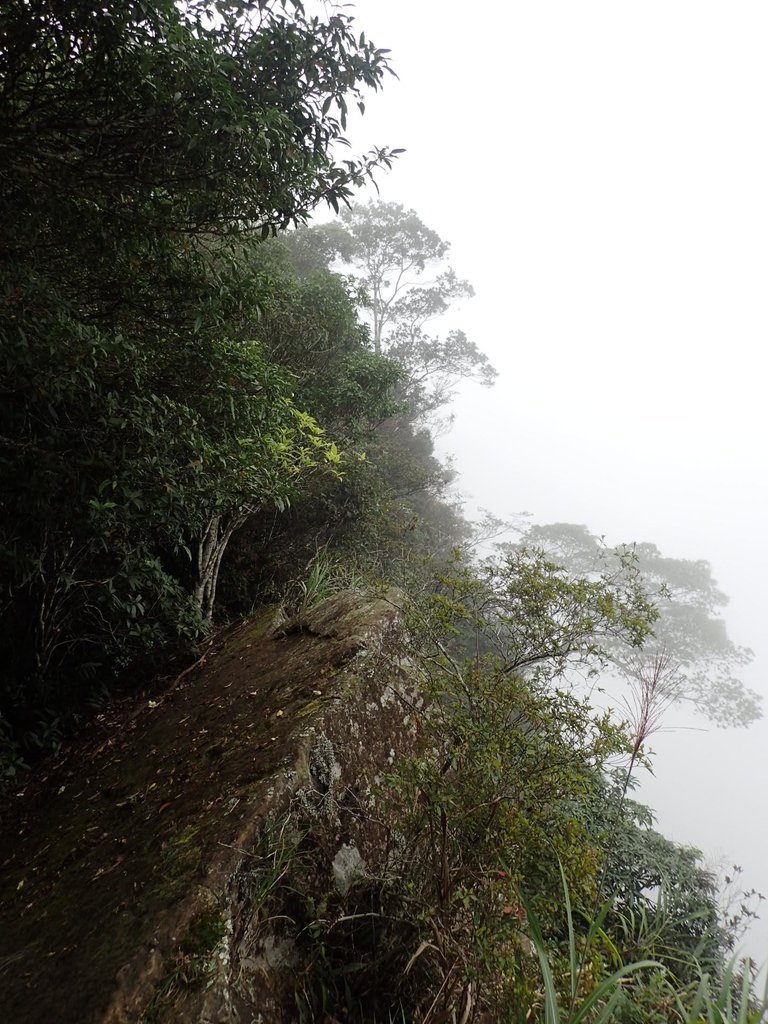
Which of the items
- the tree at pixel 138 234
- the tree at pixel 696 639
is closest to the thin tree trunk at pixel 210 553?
the tree at pixel 138 234

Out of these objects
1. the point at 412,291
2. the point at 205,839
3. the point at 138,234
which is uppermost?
the point at 412,291

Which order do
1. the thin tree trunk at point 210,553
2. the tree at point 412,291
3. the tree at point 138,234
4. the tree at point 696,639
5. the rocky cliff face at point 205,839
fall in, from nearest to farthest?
the rocky cliff face at point 205,839 < the tree at point 138,234 < the thin tree trunk at point 210,553 < the tree at point 412,291 < the tree at point 696,639

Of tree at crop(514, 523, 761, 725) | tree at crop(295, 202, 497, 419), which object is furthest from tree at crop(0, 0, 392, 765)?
tree at crop(514, 523, 761, 725)

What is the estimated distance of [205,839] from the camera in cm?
186

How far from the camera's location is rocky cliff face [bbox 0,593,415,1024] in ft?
4.89

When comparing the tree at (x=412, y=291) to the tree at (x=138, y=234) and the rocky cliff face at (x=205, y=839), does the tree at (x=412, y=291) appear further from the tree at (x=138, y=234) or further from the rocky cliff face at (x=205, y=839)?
the rocky cliff face at (x=205, y=839)

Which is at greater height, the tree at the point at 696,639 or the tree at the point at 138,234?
the tree at the point at 138,234

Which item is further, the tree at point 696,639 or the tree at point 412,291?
the tree at point 696,639

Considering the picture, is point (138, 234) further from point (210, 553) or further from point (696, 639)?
point (696, 639)

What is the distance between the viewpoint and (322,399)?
727 cm

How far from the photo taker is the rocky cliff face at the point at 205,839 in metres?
1.49

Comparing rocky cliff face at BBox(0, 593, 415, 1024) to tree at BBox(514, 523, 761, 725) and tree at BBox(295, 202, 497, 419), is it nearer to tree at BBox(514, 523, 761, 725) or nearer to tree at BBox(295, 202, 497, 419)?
tree at BBox(295, 202, 497, 419)

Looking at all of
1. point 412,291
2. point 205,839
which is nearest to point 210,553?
point 205,839

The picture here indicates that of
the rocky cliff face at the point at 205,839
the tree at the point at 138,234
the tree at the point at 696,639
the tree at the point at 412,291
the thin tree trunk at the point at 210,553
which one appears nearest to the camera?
the rocky cliff face at the point at 205,839
